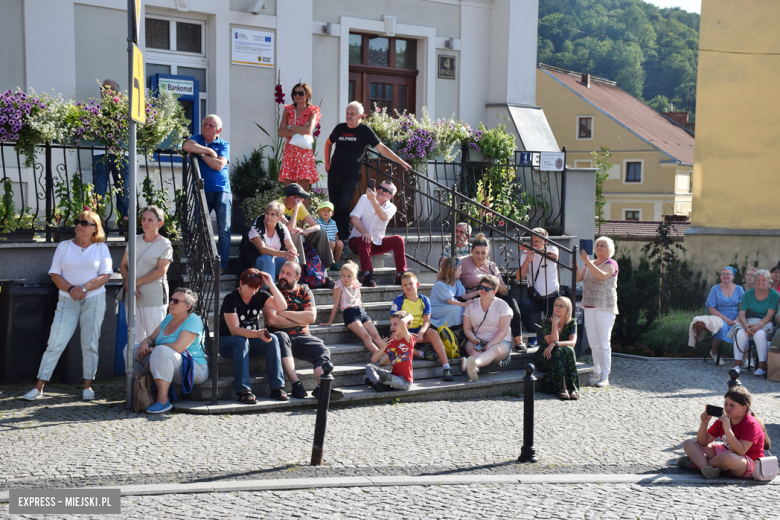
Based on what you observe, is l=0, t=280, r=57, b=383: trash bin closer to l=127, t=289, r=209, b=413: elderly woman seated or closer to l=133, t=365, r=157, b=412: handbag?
l=127, t=289, r=209, b=413: elderly woman seated

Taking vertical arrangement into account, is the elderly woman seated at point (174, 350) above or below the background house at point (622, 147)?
below

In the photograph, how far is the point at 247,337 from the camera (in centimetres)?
734

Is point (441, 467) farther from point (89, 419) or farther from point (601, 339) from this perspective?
point (601, 339)

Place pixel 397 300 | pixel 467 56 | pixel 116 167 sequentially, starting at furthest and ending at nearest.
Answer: pixel 467 56
pixel 116 167
pixel 397 300

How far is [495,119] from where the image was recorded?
14312mm

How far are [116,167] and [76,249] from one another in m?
1.75

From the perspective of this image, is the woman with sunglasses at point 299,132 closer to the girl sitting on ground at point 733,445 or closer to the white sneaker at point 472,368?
the white sneaker at point 472,368

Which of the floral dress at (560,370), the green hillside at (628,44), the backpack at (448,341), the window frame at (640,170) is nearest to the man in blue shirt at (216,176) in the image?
the backpack at (448,341)

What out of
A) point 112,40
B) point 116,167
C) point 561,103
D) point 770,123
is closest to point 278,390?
point 116,167

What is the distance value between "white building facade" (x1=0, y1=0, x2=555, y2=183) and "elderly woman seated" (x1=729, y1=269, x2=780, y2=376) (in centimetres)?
467

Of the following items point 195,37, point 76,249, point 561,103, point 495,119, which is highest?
point 561,103

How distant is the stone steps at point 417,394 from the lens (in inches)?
277

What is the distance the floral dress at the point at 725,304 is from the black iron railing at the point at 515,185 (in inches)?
105

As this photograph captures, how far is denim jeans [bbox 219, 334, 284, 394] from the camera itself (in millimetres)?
7195
